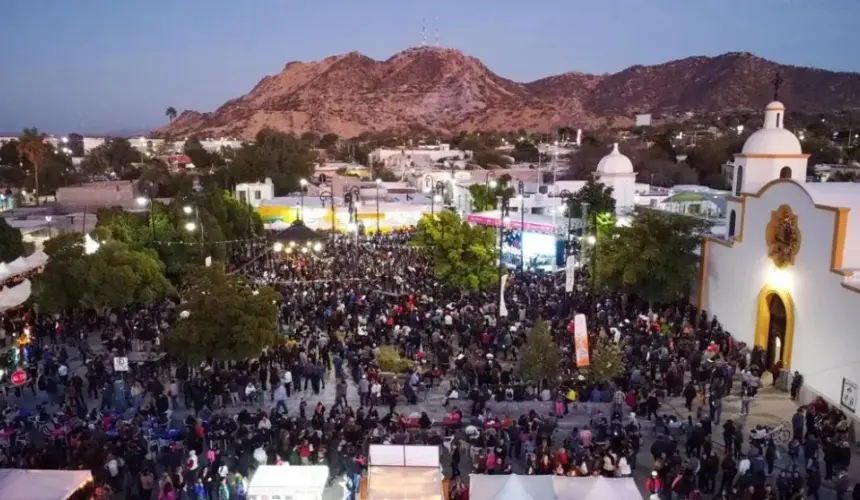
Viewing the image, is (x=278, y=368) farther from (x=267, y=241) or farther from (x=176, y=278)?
(x=267, y=241)

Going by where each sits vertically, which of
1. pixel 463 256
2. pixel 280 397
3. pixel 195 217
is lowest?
pixel 280 397

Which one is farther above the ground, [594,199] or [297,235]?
[594,199]

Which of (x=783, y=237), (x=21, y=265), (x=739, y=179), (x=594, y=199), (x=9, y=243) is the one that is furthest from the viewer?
(x=594, y=199)

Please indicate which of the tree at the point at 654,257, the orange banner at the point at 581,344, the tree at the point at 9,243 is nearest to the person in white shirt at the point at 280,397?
the orange banner at the point at 581,344

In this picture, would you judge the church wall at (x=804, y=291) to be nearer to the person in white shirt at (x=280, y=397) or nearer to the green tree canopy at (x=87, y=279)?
the person in white shirt at (x=280, y=397)

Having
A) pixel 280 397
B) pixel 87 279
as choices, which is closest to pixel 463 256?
pixel 280 397

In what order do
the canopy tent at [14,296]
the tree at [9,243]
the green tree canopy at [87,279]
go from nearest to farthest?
the canopy tent at [14,296] < the green tree canopy at [87,279] < the tree at [9,243]

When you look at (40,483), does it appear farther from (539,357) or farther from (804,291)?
(804,291)
